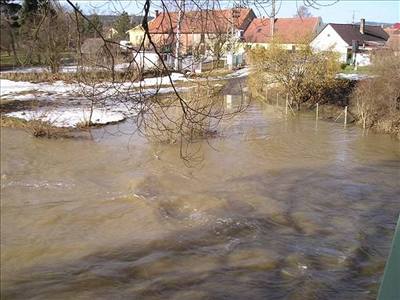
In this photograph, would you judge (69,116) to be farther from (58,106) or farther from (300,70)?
(300,70)

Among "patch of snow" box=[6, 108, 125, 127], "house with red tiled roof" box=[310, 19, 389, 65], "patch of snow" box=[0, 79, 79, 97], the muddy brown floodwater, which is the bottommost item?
the muddy brown floodwater

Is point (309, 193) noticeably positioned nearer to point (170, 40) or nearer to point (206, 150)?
point (206, 150)

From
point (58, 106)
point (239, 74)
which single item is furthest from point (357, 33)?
point (58, 106)

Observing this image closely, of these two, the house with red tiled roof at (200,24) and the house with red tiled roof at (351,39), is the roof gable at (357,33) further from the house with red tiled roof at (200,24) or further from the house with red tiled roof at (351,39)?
the house with red tiled roof at (200,24)

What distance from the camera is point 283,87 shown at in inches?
854

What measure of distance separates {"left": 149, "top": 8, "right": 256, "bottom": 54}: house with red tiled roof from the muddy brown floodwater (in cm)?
355

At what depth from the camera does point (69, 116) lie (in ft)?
62.3

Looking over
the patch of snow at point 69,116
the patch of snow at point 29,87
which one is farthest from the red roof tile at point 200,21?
the patch of snow at point 29,87

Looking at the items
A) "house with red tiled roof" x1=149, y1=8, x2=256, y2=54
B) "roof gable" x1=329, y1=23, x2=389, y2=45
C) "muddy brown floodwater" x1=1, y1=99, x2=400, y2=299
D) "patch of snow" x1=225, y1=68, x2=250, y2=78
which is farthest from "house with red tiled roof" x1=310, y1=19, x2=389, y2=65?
"house with red tiled roof" x1=149, y1=8, x2=256, y2=54

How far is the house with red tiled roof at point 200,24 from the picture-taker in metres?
3.83

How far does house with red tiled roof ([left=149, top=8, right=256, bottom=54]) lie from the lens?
3.83 m

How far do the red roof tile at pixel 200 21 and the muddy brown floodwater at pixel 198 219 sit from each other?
3.72m

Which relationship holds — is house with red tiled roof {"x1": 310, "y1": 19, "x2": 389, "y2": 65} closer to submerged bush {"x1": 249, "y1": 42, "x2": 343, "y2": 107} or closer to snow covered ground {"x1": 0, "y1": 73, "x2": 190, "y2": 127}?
submerged bush {"x1": 249, "y1": 42, "x2": 343, "y2": 107}

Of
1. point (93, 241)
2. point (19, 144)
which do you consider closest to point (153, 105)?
point (93, 241)
